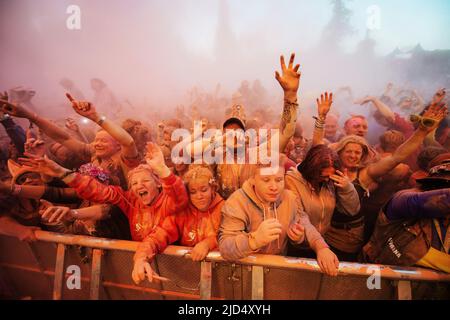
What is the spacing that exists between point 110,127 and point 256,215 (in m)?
1.60

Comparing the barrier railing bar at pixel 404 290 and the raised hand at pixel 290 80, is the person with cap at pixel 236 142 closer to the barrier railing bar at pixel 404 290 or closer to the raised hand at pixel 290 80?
the raised hand at pixel 290 80

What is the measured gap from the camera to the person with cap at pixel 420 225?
78.1 inches

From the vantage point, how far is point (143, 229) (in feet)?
7.58

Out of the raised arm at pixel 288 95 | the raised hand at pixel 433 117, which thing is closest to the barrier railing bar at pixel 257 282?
the raised arm at pixel 288 95

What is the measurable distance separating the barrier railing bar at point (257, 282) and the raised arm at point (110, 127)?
1.57 metres

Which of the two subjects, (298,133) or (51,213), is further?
(298,133)

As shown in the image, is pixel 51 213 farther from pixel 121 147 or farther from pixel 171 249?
pixel 171 249

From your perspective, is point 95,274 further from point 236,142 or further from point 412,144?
point 412,144

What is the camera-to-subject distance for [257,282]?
6.44 feet

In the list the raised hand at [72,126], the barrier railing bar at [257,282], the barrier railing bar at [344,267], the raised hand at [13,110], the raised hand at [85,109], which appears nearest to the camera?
the barrier railing bar at [344,267]

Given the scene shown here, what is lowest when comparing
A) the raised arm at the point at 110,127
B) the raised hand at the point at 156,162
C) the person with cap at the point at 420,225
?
the person with cap at the point at 420,225

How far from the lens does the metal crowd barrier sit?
1898 millimetres

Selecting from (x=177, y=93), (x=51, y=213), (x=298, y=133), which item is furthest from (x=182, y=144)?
(x=51, y=213)
